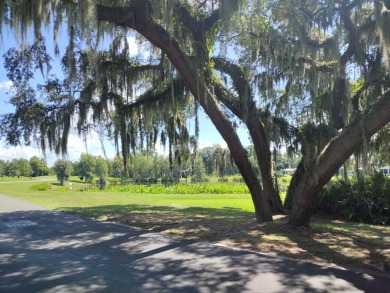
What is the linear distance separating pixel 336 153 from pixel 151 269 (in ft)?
14.8

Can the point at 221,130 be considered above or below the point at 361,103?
below

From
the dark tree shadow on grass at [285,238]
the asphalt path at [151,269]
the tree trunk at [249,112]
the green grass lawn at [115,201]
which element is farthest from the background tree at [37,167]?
the asphalt path at [151,269]

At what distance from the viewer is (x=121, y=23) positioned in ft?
28.4

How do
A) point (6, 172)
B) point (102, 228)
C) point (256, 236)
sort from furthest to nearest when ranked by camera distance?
point (6, 172) → point (102, 228) → point (256, 236)

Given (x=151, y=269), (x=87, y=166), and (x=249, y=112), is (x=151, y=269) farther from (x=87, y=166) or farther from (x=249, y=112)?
(x=87, y=166)

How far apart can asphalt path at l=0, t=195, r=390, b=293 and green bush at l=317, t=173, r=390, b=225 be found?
283 inches

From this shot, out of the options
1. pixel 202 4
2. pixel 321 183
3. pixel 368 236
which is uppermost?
pixel 202 4

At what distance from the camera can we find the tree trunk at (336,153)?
7.20 metres

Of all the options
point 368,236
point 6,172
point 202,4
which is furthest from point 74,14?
point 6,172

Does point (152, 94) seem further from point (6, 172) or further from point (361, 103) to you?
point (6, 172)

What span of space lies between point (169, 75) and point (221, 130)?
282cm

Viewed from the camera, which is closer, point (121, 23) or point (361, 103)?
point (121, 23)

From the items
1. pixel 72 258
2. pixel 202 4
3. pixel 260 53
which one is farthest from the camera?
pixel 260 53

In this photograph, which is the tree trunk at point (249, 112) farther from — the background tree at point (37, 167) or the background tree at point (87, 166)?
the background tree at point (37, 167)
